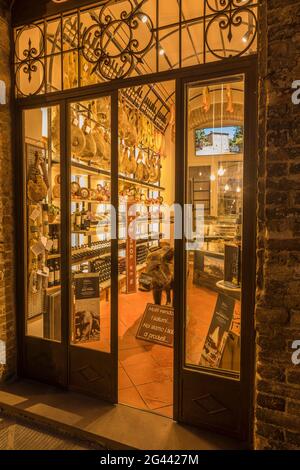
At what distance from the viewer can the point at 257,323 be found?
211 cm

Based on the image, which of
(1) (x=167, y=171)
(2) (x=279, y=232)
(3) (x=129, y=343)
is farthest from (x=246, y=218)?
(1) (x=167, y=171)

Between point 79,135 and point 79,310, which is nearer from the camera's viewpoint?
point 79,310

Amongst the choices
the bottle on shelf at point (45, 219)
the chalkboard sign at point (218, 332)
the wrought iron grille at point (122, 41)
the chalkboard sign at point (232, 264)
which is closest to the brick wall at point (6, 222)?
the wrought iron grille at point (122, 41)

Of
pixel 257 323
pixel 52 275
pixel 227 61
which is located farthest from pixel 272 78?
pixel 52 275

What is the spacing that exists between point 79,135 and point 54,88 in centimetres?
52

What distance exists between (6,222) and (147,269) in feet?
5.59

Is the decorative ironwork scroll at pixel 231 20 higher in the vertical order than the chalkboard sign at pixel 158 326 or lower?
higher

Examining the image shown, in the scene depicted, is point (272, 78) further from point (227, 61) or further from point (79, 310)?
point (79, 310)

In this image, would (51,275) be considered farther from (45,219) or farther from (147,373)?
(147,373)

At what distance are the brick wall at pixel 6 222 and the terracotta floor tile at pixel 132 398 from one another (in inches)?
46.9

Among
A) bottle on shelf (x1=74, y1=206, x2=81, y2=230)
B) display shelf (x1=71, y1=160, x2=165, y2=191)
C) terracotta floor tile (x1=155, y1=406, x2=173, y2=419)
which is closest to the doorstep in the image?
terracotta floor tile (x1=155, y1=406, x2=173, y2=419)

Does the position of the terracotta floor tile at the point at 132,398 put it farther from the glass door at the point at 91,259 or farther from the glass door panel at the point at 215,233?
the glass door panel at the point at 215,233

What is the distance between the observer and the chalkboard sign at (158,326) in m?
3.08
